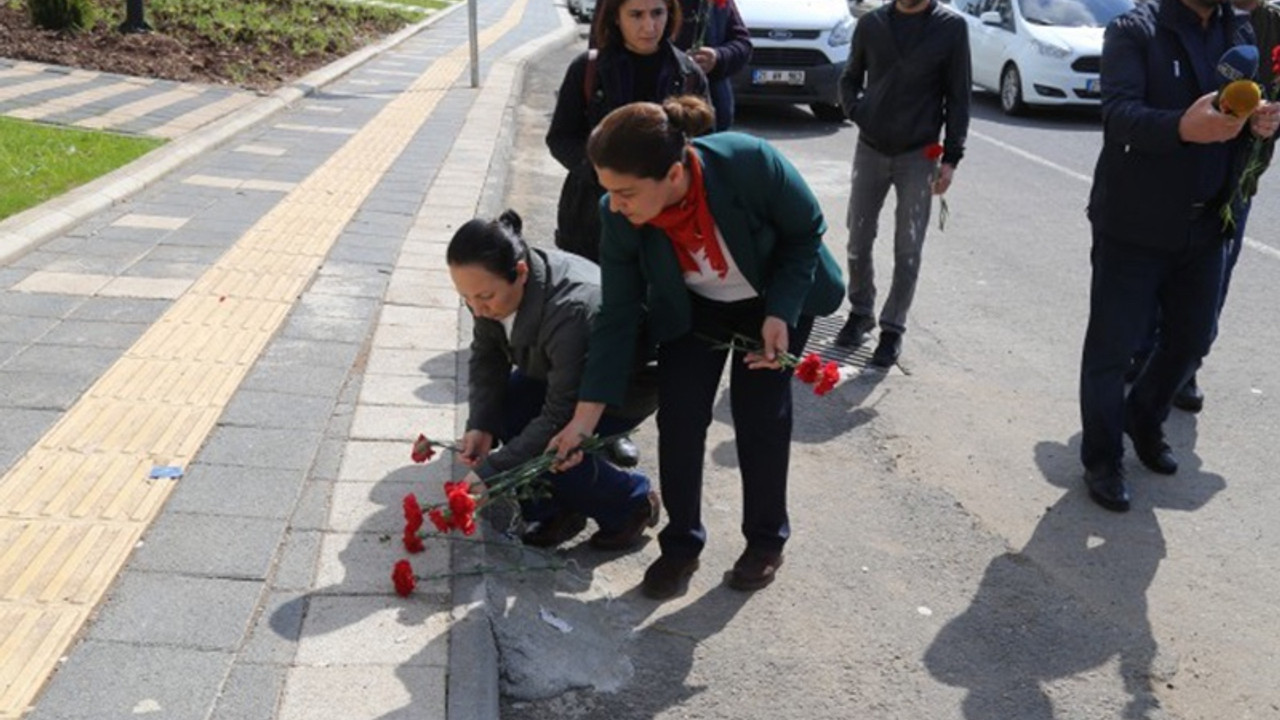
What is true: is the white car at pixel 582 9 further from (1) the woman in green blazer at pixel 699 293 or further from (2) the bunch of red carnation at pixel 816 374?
(2) the bunch of red carnation at pixel 816 374

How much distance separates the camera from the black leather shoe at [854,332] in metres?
6.91

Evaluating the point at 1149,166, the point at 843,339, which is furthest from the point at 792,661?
the point at 843,339

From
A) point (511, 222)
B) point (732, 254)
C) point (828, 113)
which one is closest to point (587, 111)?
point (511, 222)

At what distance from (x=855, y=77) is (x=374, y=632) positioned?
414 cm

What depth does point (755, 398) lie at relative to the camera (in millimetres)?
4160

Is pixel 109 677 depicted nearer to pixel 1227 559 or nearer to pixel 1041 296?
pixel 1227 559

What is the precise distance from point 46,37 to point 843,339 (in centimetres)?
1133

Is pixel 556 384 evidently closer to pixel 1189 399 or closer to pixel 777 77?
pixel 1189 399

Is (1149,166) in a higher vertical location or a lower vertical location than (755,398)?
higher

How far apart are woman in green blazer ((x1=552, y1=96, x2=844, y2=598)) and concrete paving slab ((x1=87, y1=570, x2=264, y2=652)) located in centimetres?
97

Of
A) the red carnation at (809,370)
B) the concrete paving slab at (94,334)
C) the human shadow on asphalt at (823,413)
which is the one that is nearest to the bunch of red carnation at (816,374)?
the red carnation at (809,370)

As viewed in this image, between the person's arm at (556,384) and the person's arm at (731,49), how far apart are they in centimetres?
220

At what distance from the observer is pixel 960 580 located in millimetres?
4484

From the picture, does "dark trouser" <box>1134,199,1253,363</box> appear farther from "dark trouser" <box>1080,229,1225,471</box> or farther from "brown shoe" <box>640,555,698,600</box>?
"brown shoe" <box>640,555,698,600</box>
